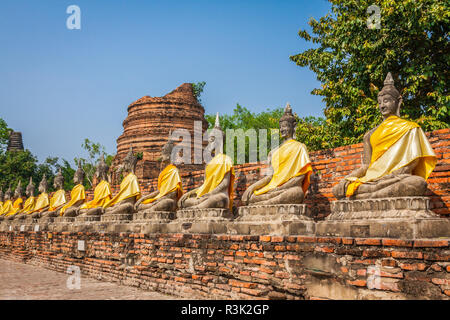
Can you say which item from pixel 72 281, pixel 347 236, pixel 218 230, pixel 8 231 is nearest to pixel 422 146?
pixel 347 236

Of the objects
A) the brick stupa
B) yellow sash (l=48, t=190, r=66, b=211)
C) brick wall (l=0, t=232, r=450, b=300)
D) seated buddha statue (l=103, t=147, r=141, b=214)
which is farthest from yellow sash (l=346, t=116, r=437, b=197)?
the brick stupa

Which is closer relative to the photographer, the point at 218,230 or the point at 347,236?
the point at 347,236

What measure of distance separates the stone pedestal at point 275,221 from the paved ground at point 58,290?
1665mm

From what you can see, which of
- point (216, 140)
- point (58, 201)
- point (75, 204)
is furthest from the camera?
point (58, 201)

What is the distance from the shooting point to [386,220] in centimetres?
434

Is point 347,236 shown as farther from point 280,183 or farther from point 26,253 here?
point 26,253

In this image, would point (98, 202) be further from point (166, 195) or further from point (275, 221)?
point (275, 221)

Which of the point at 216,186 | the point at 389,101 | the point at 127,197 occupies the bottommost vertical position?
the point at 127,197

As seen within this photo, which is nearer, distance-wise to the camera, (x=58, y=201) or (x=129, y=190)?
(x=129, y=190)

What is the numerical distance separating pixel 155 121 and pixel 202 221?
15937 mm

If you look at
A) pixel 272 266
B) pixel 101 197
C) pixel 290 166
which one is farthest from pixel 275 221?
pixel 101 197

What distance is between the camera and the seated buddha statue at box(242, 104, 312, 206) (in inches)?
225

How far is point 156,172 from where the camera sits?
49.0 feet

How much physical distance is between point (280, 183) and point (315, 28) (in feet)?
25.2
